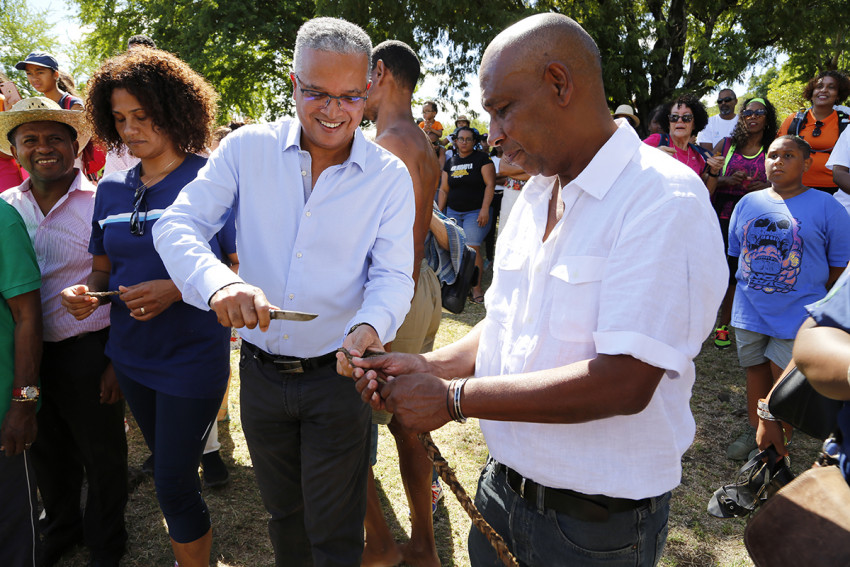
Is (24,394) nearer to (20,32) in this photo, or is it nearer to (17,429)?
(17,429)

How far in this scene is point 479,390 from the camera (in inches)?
58.4

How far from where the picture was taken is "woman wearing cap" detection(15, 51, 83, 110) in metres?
5.60

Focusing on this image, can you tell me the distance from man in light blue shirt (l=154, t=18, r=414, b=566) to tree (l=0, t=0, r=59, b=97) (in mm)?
30589

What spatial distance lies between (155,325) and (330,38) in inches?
56.1

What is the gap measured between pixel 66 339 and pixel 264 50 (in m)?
17.2

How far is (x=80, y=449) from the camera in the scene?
9.97 feet

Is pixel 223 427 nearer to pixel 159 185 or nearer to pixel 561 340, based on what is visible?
pixel 159 185

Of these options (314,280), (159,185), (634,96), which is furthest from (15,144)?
(634,96)

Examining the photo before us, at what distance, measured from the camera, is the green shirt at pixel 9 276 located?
2500 mm

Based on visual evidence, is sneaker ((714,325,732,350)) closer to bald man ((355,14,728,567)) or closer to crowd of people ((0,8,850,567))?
crowd of people ((0,8,850,567))

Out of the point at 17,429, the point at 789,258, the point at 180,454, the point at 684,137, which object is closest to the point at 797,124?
the point at 684,137

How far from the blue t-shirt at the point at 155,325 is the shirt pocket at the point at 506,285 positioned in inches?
56.5

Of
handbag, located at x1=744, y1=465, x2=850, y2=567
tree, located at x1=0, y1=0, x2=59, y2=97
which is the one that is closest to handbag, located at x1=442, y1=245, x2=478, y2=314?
handbag, located at x1=744, y1=465, x2=850, y2=567

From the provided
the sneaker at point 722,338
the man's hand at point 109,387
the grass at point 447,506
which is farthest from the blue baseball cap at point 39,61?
the sneaker at point 722,338
